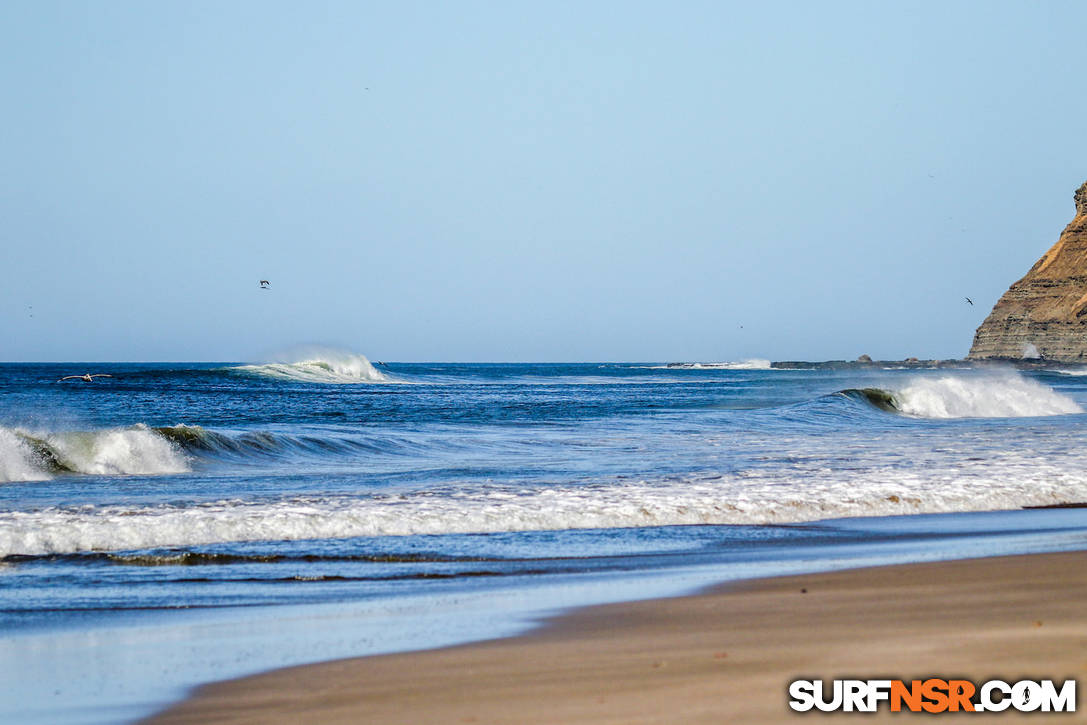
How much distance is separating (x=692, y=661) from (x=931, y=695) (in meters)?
1.05

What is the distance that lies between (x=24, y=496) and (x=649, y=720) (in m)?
9.22

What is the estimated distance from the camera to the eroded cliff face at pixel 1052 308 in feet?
345

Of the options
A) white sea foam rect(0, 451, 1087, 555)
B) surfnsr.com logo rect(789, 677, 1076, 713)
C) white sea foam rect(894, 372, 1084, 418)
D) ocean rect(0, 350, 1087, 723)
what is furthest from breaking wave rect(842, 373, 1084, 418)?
surfnsr.com logo rect(789, 677, 1076, 713)

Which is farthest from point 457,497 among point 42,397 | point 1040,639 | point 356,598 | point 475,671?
point 42,397

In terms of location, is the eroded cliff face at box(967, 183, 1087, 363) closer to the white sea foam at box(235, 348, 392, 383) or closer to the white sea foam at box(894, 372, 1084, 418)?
the white sea foam at box(235, 348, 392, 383)

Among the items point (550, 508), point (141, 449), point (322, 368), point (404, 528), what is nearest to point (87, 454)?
point (141, 449)

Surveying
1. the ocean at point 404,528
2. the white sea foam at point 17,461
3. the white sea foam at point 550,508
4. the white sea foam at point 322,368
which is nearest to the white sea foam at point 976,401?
the ocean at point 404,528

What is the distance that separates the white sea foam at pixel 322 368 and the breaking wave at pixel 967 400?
106 ft

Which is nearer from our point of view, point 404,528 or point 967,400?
point 404,528

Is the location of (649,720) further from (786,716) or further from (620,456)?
(620,456)

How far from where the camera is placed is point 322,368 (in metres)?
62.4

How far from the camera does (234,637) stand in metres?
5.36

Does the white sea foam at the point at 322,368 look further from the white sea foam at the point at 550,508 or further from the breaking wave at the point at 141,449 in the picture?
the white sea foam at the point at 550,508

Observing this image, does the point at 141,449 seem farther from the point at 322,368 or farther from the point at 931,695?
the point at 322,368
